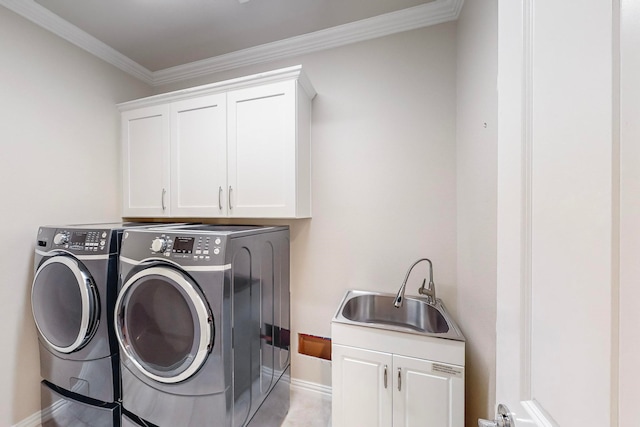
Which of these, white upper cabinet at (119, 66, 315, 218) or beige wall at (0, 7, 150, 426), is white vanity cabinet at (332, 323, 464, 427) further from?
beige wall at (0, 7, 150, 426)

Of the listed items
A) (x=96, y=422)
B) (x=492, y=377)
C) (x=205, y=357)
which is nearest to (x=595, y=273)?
(x=492, y=377)

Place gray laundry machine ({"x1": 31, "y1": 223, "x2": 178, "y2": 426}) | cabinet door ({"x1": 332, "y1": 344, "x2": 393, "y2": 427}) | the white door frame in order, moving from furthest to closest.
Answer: gray laundry machine ({"x1": 31, "y1": 223, "x2": 178, "y2": 426}) < cabinet door ({"x1": 332, "y1": 344, "x2": 393, "y2": 427}) < the white door frame

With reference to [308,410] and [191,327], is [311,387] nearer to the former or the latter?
[308,410]

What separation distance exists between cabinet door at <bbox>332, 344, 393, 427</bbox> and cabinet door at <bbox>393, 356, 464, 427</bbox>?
0.05 metres

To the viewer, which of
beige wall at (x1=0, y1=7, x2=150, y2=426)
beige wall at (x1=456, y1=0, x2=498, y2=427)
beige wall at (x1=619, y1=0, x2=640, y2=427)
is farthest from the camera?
beige wall at (x1=0, y1=7, x2=150, y2=426)

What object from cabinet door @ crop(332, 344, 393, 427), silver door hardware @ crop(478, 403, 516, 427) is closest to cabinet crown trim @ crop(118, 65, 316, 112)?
cabinet door @ crop(332, 344, 393, 427)

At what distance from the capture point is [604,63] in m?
0.36

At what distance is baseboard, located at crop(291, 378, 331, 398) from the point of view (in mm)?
1918

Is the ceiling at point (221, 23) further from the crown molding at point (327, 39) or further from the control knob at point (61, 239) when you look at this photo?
the control knob at point (61, 239)

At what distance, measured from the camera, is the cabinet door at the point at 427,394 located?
1137mm

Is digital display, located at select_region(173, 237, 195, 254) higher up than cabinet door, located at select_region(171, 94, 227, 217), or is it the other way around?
cabinet door, located at select_region(171, 94, 227, 217)

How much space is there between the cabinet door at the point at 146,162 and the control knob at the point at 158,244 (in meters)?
0.79

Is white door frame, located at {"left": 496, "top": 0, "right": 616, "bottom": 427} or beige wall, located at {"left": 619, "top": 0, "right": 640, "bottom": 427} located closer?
beige wall, located at {"left": 619, "top": 0, "right": 640, "bottom": 427}

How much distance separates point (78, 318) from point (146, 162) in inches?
47.4
